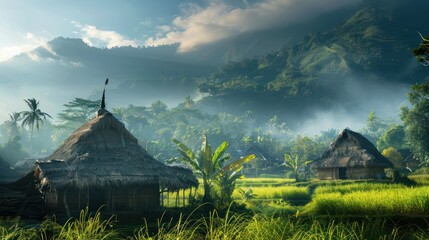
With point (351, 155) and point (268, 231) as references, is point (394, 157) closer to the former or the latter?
point (351, 155)

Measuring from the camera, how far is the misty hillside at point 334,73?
116m

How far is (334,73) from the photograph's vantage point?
128 meters

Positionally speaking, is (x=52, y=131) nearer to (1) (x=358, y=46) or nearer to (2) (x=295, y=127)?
(2) (x=295, y=127)

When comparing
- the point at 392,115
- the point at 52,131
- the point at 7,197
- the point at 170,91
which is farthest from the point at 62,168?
the point at 170,91

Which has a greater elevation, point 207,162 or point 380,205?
point 207,162

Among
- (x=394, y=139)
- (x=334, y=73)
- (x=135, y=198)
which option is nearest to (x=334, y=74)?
(x=334, y=73)

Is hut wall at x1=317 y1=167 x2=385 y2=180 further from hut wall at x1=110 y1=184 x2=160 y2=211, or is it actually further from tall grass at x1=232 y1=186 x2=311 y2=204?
hut wall at x1=110 y1=184 x2=160 y2=211

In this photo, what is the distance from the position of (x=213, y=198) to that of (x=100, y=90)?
184963 mm

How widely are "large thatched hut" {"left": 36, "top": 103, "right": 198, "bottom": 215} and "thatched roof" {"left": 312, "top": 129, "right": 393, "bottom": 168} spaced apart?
18.6m

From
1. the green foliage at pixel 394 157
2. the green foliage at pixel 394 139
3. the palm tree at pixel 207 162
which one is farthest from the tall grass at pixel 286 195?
the green foliage at pixel 394 139

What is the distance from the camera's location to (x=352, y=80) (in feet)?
424

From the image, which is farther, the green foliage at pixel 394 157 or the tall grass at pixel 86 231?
the green foliage at pixel 394 157

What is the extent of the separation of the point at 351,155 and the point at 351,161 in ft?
2.78

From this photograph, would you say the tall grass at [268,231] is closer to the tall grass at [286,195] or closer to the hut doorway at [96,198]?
the hut doorway at [96,198]
